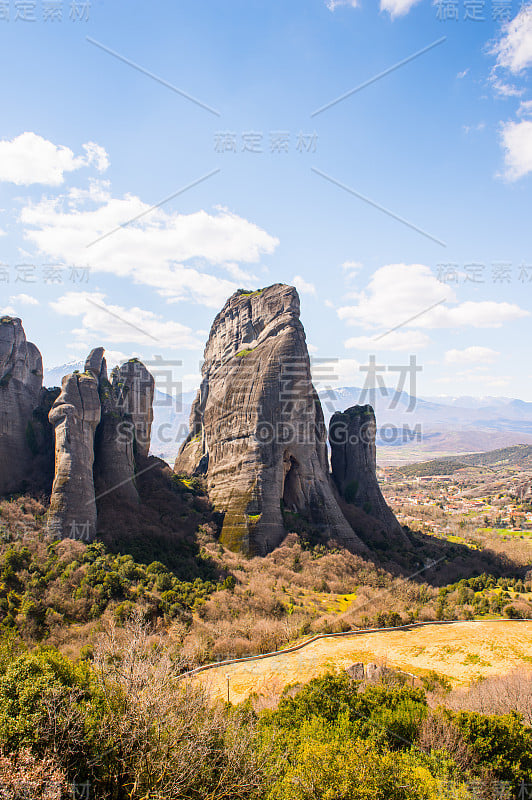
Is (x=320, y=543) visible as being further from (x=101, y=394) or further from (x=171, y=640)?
(x=101, y=394)

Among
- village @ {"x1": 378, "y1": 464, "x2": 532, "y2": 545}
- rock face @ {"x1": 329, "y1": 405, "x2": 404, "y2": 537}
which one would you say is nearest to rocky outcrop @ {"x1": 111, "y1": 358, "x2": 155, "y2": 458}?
rock face @ {"x1": 329, "y1": 405, "x2": 404, "y2": 537}

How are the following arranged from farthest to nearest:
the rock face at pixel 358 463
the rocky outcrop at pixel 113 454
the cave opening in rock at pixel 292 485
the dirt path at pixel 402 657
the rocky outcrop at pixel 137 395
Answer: the rock face at pixel 358 463 < the rocky outcrop at pixel 137 395 < the cave opening in rock at pixel 292 485 < the rocky outcrop at pixel 113 454 < the dirt path at pixel 402 657

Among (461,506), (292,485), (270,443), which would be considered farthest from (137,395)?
(461,506)

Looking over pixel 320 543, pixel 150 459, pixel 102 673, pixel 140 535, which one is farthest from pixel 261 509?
pixel 102 673

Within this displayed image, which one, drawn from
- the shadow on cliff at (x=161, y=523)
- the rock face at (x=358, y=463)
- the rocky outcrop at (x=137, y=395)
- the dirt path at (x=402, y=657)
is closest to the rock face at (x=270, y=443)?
the shadow on cliff at (x=161, y=523)

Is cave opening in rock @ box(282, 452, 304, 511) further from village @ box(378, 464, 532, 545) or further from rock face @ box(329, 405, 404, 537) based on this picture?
village @ box(378, 464, 532, 545)

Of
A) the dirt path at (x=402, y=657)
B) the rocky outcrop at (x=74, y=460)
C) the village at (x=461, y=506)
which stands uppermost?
the rocky outcrop at (x=74, y=460)

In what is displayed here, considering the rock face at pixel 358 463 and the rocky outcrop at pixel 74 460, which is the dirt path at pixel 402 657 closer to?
the rocky outcrop at pixel 74 460

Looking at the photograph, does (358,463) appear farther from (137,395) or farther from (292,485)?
(137,395)
